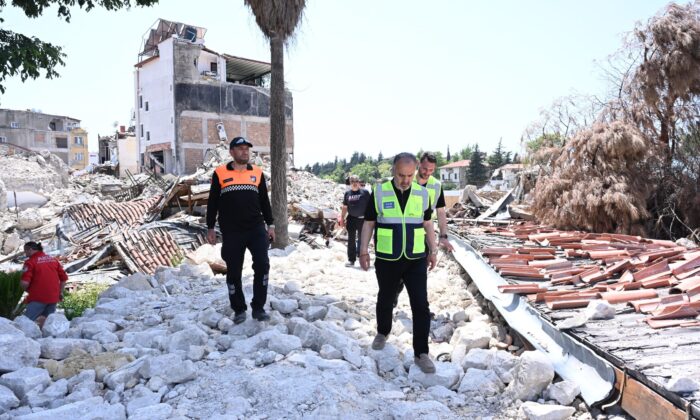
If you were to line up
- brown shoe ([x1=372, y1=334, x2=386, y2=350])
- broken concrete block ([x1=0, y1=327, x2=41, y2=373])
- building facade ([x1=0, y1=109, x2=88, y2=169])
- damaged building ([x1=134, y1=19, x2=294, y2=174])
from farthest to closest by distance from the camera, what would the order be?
1. building facade ([x1=0, y1=109, x2=88, y2=169])
2. damaged building ([x1=134, y1=19, x2=294, y2=174])
3. brown shoe ([x1=372, y1=334, x2=386, y2=350])
4. broken concrete block ([x1=0, y1=327, x2=41, y2=373])

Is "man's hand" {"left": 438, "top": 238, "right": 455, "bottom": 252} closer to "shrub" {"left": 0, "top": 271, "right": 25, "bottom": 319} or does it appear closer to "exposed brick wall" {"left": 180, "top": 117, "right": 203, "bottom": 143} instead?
"shrub" {"left": 0, "top": 271, "right": 25, "bottom": 319}

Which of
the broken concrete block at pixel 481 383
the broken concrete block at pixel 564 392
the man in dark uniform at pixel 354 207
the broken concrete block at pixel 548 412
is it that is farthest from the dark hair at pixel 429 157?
the man in dark uniform at pixel 354 207

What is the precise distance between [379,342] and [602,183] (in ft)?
26.0

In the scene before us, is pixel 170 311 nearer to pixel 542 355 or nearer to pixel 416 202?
pixel 416 202

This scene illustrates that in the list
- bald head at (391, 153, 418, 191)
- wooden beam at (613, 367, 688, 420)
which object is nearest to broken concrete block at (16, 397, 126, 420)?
bald head at (391, 153, 418, 191)

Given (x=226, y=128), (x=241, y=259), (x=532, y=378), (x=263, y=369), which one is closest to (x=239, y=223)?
(x=241, y=259)

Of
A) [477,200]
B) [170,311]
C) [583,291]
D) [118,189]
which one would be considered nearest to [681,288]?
[583,291]

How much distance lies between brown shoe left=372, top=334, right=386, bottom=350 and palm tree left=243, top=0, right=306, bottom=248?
25.7 feet

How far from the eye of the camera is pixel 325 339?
4.64 metres

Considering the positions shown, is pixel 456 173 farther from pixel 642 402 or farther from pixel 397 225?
pixel 642 402

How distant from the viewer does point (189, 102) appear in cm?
3747

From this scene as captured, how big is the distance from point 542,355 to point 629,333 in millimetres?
660

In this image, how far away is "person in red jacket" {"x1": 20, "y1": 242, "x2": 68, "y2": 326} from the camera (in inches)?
251

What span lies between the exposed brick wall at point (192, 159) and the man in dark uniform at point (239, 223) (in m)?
34.3
